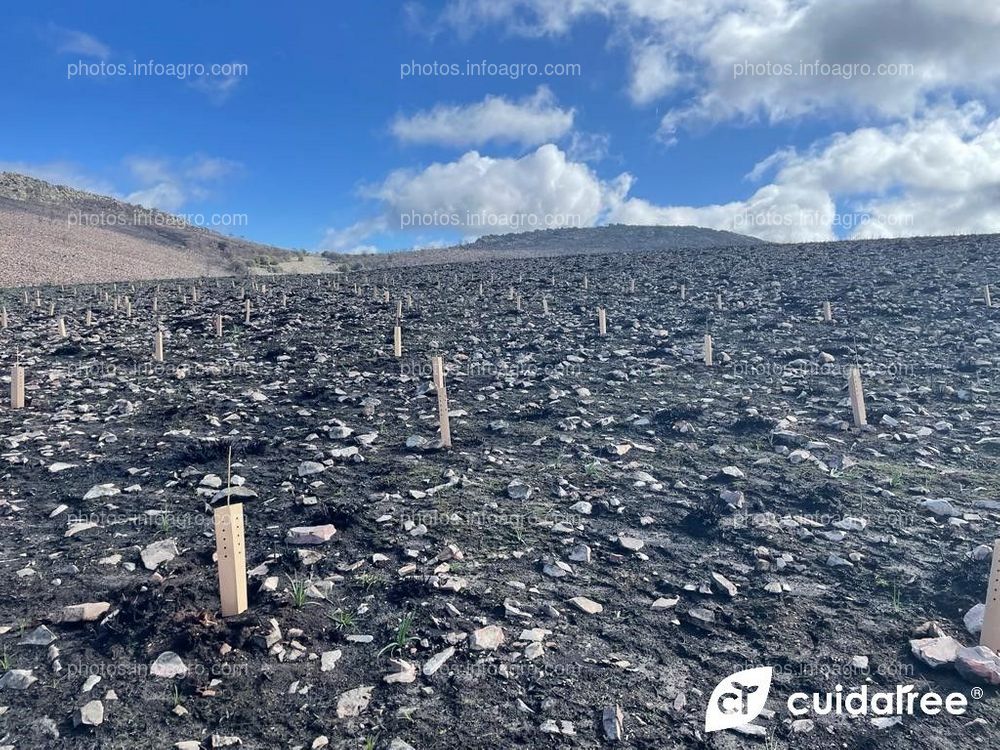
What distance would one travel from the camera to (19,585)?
16.7ft

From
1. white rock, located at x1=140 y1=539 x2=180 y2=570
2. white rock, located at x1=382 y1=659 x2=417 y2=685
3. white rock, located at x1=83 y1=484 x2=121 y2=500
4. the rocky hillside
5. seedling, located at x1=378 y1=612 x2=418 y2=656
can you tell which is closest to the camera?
white rock, located at x1=382 y1=659 x2=417 y2=685

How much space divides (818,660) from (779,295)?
17.8 metres

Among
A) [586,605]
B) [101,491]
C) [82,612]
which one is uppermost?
[101,491]

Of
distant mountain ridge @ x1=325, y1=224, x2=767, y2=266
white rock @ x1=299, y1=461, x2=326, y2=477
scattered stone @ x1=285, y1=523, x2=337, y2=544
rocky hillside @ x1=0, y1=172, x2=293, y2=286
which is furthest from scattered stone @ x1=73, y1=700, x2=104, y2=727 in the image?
distant mountain ridge @ x1=325, y1=224, x2=767, y2=266

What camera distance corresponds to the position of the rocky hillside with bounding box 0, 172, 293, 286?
3762cm

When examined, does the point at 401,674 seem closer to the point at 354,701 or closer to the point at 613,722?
the point at 354,701

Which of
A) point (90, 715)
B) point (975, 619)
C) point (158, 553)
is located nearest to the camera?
point (90, 715)

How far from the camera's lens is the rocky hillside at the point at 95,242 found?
3762 cm

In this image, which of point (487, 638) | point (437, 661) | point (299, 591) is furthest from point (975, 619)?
point (299, 591)

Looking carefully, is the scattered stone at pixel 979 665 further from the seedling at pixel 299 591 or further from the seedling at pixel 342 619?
the seedling at pixel 299 591

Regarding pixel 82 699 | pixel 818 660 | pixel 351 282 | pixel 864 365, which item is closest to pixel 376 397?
pixel 82 699

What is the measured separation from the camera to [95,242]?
46625 mm

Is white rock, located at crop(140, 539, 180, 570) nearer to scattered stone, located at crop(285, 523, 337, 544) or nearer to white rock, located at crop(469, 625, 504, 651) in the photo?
scattered stone, located at crop(285, 523, 337, 544)

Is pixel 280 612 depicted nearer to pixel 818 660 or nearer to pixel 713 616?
pixel 713 616
